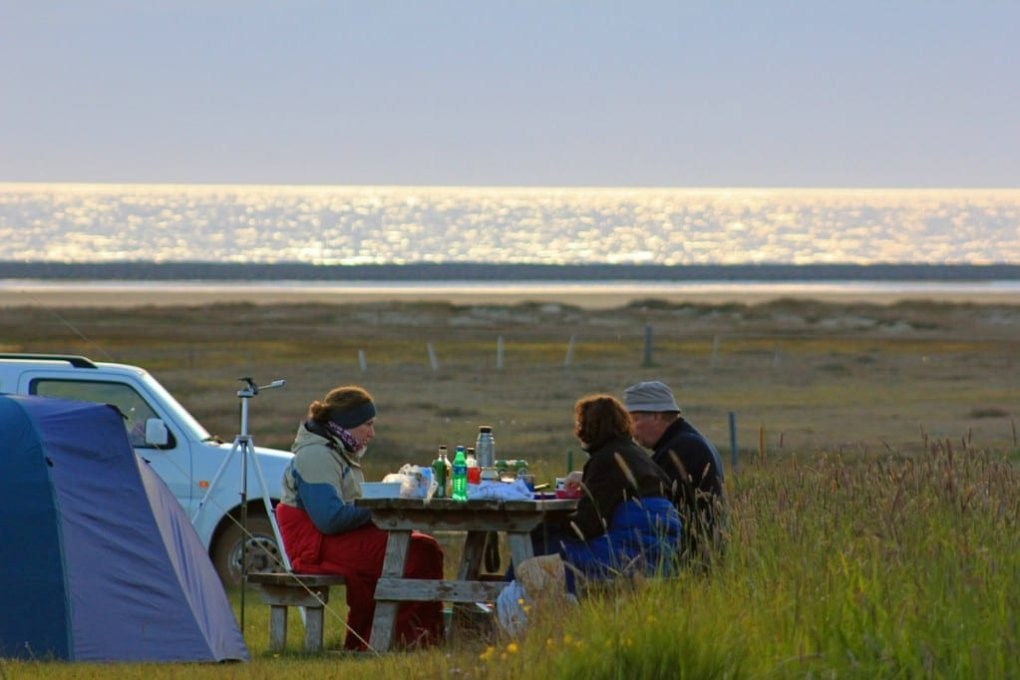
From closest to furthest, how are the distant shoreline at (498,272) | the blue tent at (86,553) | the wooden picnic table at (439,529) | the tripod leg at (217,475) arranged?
the wooden picnic table at (439,529), the blue tent at (86,553), the tripod leg at (217,475), the distant shoreline at (498,272)

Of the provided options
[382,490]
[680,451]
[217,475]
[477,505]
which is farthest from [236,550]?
[680,451]

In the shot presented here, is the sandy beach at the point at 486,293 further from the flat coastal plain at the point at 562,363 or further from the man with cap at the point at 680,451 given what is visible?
the man with cap at the point at 680,451

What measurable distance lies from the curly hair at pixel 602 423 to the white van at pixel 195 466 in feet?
14.0

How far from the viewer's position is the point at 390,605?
1057 cm

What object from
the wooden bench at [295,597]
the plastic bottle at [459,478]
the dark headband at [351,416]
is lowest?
the wooden bench at [295,597]

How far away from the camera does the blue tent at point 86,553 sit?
33.8 feet

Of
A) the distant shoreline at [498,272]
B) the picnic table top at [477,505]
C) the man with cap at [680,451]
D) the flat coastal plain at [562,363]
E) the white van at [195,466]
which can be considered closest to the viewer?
the man with cap at [680,451]

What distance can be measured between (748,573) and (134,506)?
143 inches

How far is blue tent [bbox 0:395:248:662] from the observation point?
10305 millimetres

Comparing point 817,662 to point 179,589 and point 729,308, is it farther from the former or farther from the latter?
point 729,308

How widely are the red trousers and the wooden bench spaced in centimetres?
11

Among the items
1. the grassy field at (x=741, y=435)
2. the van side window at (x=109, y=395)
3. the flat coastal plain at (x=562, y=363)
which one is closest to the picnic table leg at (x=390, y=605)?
the grassy field at (x=741, y=435)

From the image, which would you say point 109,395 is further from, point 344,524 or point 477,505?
point 477,505

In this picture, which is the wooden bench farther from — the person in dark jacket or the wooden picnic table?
the person in dark jacket
